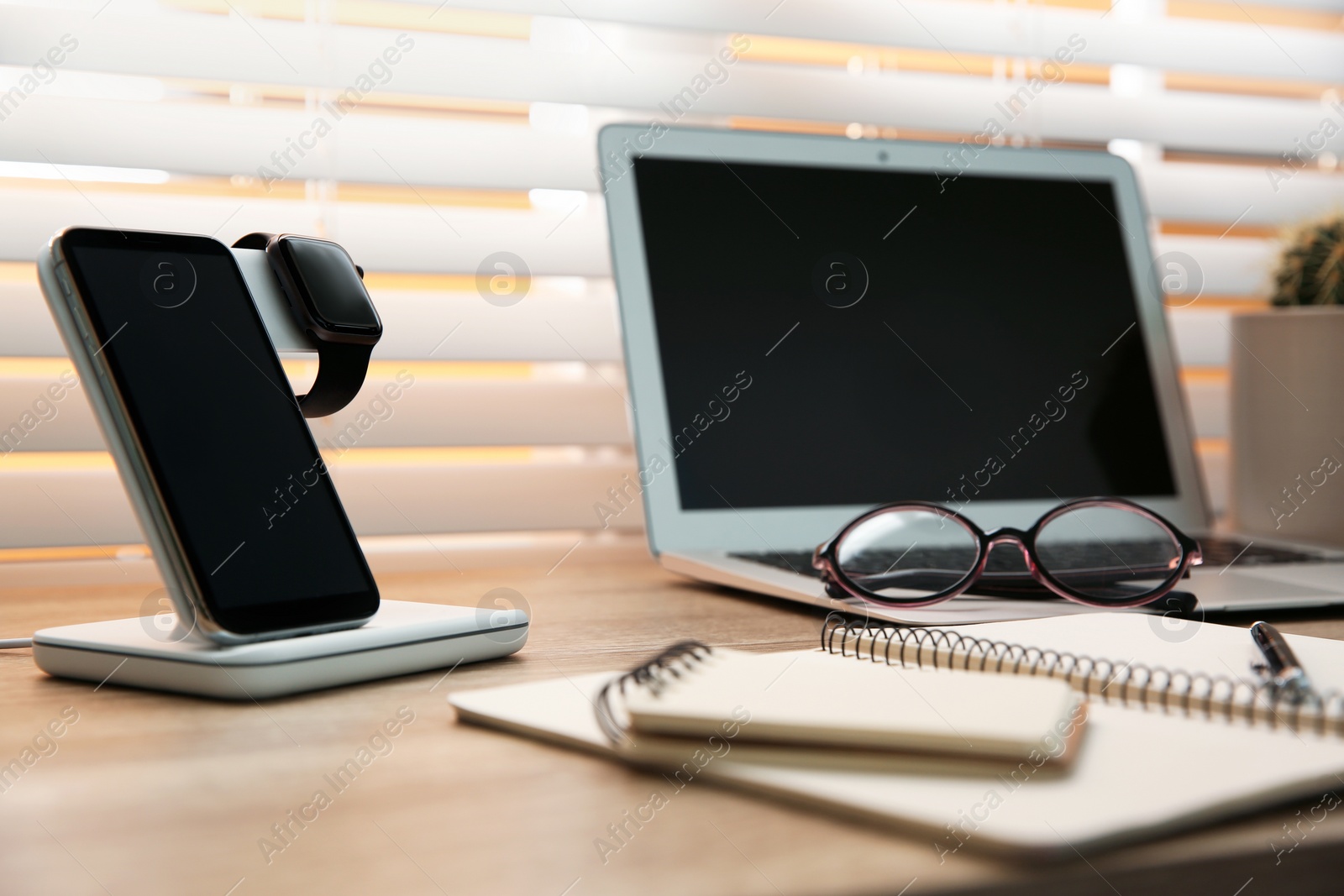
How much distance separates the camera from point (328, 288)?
2.06 ft

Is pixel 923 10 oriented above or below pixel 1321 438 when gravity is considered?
above

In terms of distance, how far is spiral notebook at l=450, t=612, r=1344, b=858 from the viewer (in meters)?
0.32

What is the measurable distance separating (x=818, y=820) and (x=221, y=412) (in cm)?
38

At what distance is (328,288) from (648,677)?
1.09 ft

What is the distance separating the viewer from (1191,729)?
1.33 feet

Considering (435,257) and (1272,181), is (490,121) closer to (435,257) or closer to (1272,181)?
(435,257)

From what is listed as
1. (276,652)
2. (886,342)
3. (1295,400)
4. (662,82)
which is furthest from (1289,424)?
(276,652)

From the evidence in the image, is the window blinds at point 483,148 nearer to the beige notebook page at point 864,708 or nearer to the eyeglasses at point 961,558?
the eyeglasses at point 961,558

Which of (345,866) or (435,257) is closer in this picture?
(345,866)

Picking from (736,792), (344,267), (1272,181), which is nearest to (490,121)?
(344,267)

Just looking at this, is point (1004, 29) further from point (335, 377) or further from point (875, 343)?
point (335, 377)

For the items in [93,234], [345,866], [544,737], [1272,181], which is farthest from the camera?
[1272,181]

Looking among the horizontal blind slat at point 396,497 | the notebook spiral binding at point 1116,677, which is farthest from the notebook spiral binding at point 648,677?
the horizontal blind slat at point 396,497

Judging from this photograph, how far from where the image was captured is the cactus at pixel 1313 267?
1148 mm
